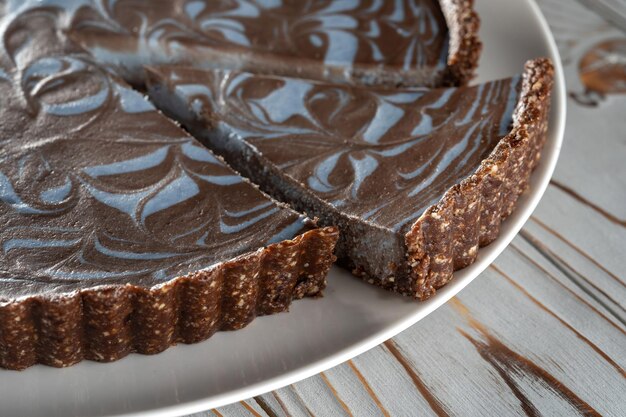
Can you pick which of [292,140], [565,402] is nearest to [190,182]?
[292,140]

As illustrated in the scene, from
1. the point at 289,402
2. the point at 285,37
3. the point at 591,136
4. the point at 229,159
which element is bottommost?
the point at 289,402

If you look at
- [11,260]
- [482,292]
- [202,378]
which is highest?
[11,260]

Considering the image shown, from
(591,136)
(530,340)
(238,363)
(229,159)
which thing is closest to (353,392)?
(238,363)

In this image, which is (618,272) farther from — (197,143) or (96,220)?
(96,220)

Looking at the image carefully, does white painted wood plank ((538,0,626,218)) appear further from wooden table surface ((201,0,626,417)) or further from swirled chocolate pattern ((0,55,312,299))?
swirled chocolate pattern ((0,55,312,299))

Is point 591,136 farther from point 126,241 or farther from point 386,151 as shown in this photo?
point 126,241

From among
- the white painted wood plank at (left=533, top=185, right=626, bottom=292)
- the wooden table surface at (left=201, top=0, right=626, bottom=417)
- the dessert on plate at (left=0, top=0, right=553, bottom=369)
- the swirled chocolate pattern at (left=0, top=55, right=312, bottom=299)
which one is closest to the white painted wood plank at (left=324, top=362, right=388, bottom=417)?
the wooden table surface at (left=201, top=0, right=626, bottom=417)
